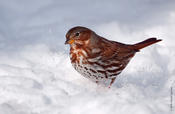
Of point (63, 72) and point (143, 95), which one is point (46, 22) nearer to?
point (63, 72)

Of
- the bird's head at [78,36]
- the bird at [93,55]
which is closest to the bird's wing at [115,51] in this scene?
the bird at [93,55]

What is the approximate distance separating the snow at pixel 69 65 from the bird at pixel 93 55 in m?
0.24

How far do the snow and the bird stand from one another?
9.4 inches

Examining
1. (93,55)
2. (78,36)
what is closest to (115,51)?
(93,55)

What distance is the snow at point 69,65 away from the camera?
18.3 ft

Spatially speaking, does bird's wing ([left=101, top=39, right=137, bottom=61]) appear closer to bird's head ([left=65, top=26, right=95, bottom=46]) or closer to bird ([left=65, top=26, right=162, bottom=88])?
bird ([left=65, top=26, right=162, bottom=88])

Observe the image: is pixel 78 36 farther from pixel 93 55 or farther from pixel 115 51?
pixel 115 51

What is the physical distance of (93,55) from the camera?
628 cm

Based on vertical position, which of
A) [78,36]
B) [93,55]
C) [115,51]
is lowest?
[93,55]

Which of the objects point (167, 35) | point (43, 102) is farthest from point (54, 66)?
point (167, 35)

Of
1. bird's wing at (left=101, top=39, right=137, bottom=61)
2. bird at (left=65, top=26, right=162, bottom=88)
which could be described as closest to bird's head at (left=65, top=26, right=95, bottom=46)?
bird at (left=65, top=26, right=162, bottom=88)

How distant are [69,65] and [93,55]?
1.02 metres

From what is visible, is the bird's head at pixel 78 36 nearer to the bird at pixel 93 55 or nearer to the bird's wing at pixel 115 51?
the bird at pixel 93 55

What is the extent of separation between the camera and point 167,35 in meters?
8.33
